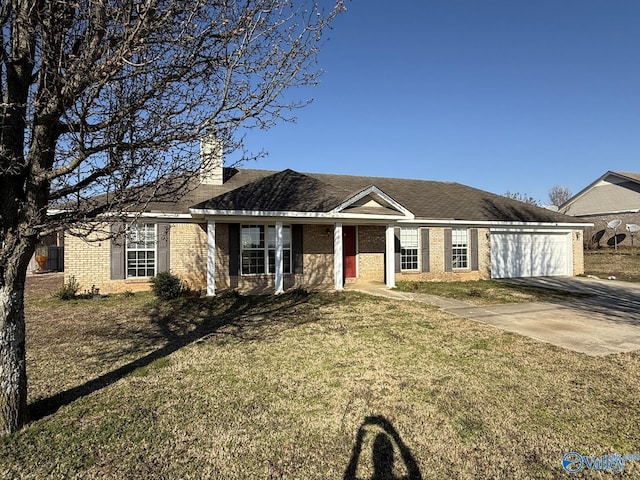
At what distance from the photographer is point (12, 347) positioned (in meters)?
3.61

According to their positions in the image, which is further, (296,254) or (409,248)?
(409,248)

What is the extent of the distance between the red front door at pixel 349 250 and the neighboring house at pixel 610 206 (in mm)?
18383

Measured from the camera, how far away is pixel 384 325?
309 inches

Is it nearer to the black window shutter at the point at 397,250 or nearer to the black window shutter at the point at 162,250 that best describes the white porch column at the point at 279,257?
the black window shutter at the point at 162,250

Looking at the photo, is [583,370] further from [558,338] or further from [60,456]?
A: [60,456]

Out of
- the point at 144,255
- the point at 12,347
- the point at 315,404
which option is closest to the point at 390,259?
the point at 144,255

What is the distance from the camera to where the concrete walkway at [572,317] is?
6535 mm

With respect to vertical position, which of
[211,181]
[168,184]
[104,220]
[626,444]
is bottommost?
[626,444]

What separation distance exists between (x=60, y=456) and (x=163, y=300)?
26.0 ft

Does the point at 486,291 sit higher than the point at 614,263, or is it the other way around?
the point at 614,263

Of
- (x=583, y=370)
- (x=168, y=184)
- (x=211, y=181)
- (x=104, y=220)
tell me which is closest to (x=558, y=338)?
(x=583, y=370)

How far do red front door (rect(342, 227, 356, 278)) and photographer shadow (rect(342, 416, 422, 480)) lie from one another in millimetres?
10836
